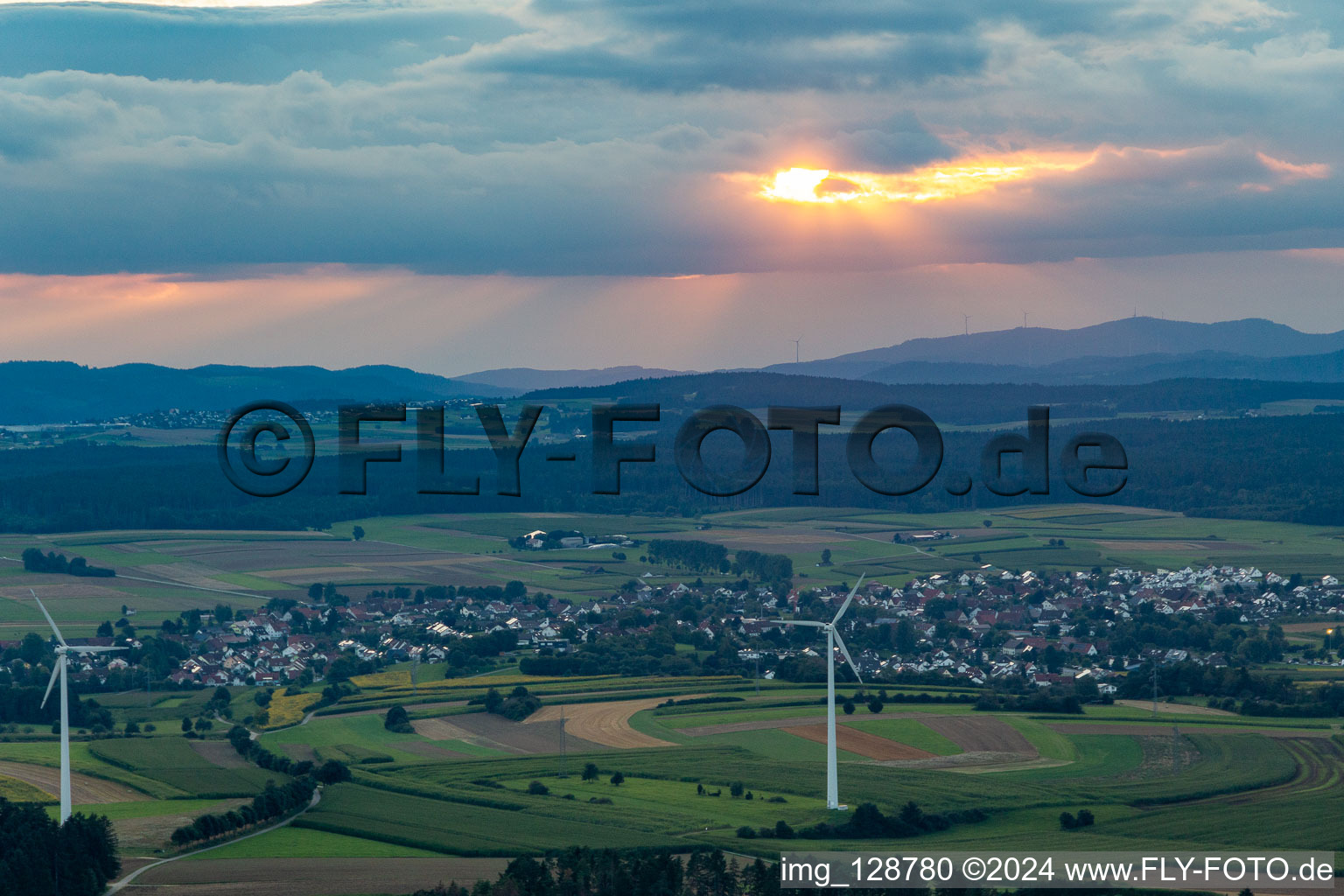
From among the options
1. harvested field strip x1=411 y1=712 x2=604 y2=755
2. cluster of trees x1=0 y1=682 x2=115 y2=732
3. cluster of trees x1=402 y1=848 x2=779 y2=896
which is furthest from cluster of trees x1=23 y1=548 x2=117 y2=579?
cluster of trees x1=402 y1=848 x2=779 y2=896

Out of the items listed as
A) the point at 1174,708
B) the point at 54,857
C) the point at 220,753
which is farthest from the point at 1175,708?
the point at 54,857

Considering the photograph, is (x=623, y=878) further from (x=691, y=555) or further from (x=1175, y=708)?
(x=691, y=555)

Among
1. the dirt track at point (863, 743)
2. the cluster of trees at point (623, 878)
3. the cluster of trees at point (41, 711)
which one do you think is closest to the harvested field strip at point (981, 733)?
the dirt track at point (863, 743)

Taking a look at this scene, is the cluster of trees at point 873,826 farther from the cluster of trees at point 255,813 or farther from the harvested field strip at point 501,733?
the harvested field strip at point 501,733

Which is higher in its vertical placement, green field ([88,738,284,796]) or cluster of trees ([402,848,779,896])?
cluster of trees ([402,848,779,896])

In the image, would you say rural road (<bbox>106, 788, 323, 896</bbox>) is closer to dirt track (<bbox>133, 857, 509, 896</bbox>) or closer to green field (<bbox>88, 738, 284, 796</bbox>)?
dirt track (<bbox>133, 857, 509, 896</bbox>)

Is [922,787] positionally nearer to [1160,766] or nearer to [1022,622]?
[1160,766]
